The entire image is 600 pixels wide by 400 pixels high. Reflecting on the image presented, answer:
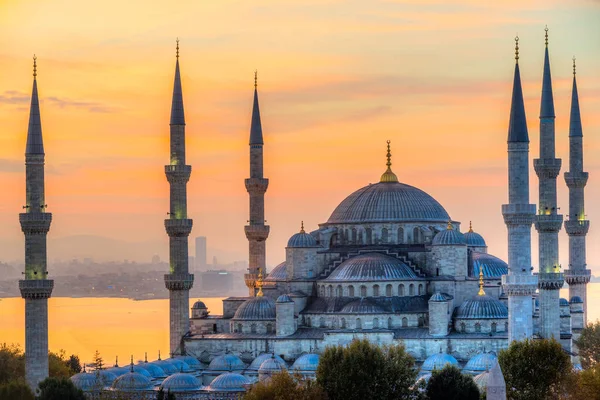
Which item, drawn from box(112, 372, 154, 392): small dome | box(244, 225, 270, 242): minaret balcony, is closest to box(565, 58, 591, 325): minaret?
box(244, 225, 270, 242): minaret balcony

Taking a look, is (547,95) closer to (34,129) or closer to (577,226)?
(577,226)

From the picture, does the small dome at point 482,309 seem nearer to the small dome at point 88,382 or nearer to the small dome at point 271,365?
the small dome at point 271,365

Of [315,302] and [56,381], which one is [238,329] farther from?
[56,381]

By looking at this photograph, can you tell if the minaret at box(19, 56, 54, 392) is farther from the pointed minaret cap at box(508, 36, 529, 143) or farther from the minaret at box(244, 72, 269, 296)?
the pointed minaret cap at box(508, 36, 529, 143)

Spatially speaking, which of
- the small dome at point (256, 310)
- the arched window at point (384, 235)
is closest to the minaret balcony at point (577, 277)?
the arched window at point (384, 235)

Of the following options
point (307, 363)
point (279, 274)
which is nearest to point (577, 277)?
point (279, 274)

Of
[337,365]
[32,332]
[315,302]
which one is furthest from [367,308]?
[32,332]
